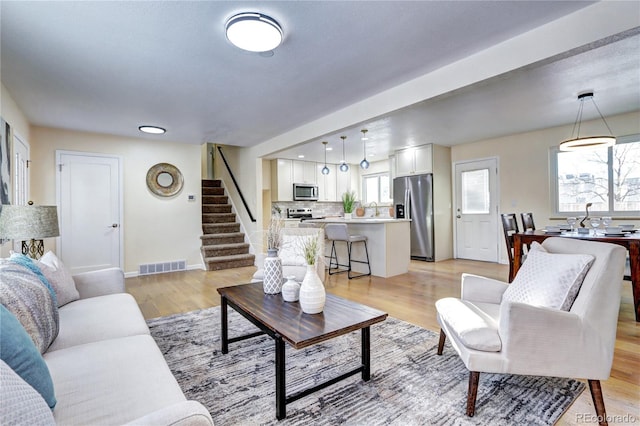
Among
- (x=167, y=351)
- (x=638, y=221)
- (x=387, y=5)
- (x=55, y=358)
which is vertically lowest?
(x=167, y=351)

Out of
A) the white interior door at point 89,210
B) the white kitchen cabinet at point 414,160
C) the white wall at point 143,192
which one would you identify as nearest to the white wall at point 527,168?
the white kitchen cabinet at point 414,160

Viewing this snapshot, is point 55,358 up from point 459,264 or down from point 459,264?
up

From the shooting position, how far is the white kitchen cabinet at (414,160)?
6020 mm

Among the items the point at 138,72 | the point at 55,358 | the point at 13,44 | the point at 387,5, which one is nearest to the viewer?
the point at 55,358

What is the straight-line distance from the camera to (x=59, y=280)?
2084mm

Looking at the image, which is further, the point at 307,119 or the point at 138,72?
the point at 307,119

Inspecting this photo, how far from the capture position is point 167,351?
2.29 m

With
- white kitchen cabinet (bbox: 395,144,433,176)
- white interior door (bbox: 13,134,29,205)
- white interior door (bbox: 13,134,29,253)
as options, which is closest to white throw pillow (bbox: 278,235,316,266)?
white interior door (bbox: 13,134,29,253)

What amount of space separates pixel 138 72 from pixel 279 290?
2.28 meters

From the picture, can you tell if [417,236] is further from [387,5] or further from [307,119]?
[387,5]

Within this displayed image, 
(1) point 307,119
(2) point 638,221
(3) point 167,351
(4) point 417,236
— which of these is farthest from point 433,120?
(3) point 167,351

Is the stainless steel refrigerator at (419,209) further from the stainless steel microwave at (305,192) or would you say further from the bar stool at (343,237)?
the stainless steel microwave at (305,192)

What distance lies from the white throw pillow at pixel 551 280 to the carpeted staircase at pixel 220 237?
463cm

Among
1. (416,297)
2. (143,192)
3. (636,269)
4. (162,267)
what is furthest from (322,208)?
(636,269)
